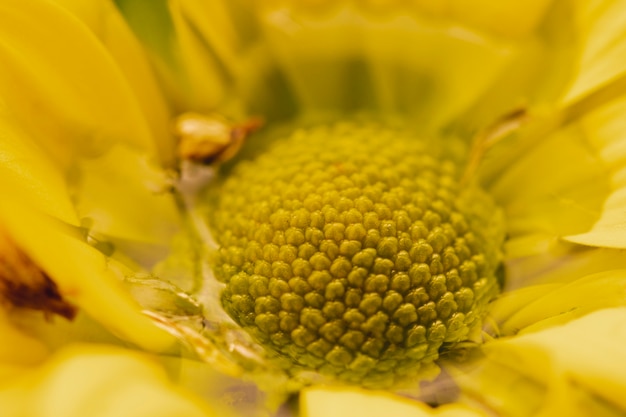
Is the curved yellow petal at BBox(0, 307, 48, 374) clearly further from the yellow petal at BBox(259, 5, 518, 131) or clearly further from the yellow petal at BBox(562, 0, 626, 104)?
the yellow petal at BBox(562, 0, 626, 104)

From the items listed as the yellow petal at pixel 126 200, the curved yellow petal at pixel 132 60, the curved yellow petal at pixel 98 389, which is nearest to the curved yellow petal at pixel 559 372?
the curved yellow petal at pixel 98 389

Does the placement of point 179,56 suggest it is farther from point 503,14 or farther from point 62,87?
point 503,14

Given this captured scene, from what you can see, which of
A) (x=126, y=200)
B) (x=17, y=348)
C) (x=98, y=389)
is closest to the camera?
(x=98, y=389)

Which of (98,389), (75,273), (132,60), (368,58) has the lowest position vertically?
(98,389)

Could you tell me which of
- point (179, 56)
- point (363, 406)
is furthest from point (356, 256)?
point (179, 56)

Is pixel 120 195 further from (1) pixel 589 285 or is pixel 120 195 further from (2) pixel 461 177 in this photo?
(1) pixel 589 285

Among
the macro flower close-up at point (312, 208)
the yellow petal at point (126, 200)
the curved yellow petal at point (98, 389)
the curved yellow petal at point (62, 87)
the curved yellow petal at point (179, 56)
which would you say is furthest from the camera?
the curved yellow petal at point (179, 56)

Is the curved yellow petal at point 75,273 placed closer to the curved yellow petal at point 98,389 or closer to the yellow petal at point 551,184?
the curved yellow petal at point 98,389

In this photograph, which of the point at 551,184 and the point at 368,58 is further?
the point at 368,58

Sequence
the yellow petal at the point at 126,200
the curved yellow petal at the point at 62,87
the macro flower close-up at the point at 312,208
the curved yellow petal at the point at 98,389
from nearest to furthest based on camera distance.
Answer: the curved yellow petal at the point at 98,389 → the macro flower close-up at the point at 312,208 → the curved yellow petal at the point at 62,87 → the yellow petal at the point at 126,200
